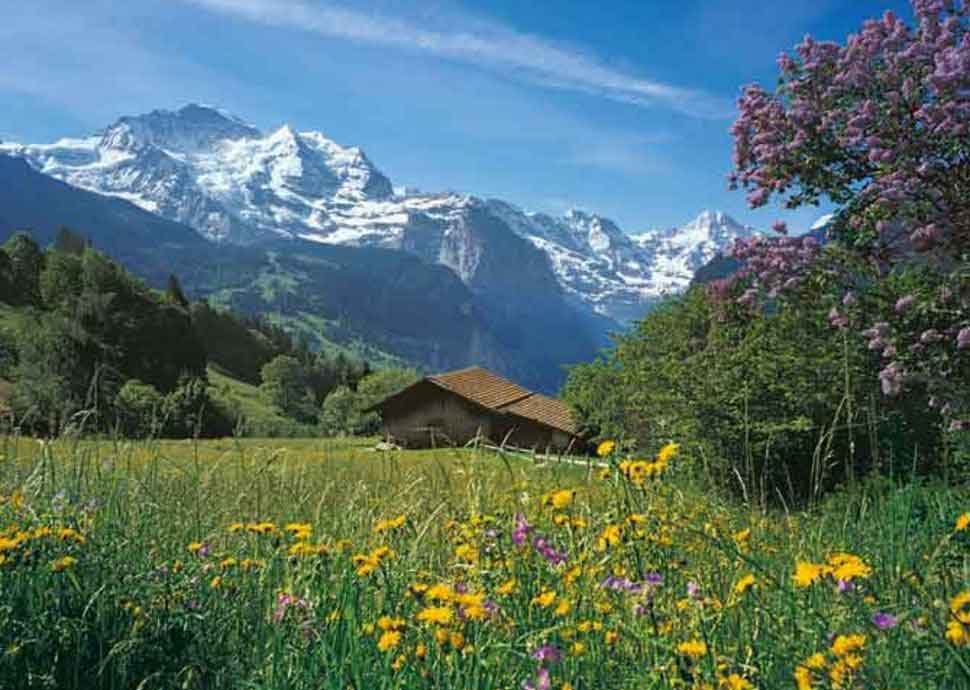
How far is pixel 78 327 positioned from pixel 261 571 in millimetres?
80826

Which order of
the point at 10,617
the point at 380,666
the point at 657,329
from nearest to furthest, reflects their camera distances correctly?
the point at 380,666
the point at 10,617
the point at 657,329

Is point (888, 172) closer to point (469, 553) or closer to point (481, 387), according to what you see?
point (469, 553)

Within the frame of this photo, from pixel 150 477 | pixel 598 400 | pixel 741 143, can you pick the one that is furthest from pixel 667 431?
pixel 598 400

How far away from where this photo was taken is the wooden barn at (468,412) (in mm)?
58812

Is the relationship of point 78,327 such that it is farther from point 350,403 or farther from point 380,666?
point 380,666

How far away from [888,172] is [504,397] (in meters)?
53.5

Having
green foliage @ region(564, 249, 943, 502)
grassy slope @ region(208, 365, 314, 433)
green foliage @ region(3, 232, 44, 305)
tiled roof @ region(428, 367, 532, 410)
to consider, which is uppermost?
green foliage @ region(3, 232, 44, 305)

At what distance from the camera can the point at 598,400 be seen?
3747 cm

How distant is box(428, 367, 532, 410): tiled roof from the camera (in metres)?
61.1

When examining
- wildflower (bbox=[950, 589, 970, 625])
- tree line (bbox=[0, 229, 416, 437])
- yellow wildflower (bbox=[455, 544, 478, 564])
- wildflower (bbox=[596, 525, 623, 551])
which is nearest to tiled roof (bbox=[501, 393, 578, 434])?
tree line (bbox=[0, 229, 416, 437])

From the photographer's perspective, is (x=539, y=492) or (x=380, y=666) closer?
(x=380, y=666)

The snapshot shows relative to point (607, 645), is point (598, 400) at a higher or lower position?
higher

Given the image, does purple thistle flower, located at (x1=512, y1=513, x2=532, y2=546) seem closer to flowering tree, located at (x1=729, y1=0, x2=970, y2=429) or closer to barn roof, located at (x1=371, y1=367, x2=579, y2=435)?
flowering tree, located at (x1=729, y1=0, x2=970, y2=429)

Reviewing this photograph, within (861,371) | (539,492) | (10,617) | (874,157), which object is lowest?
(10,617)
